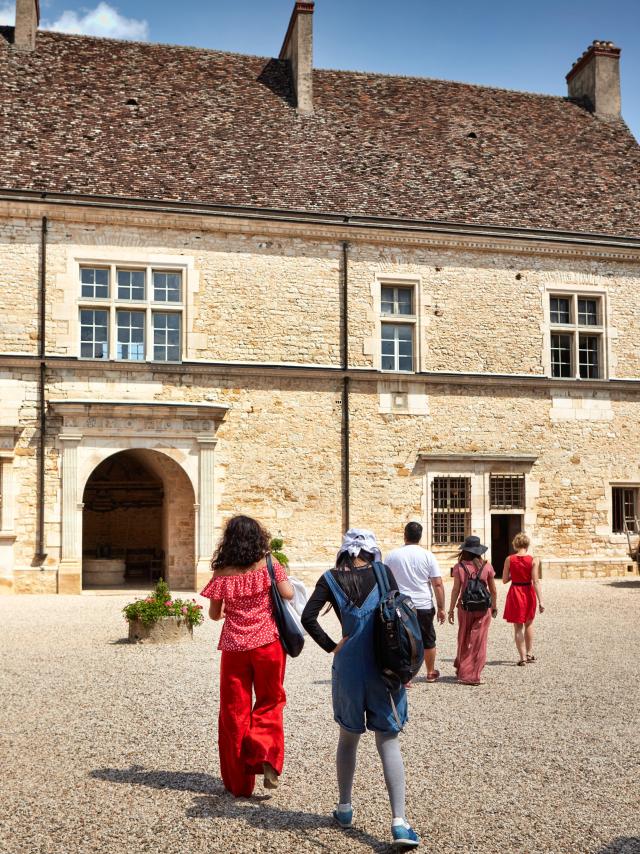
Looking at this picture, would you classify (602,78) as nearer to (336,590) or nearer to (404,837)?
(336,590)

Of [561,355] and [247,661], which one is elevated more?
[561,355]

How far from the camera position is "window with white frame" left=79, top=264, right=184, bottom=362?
1800 centimetres

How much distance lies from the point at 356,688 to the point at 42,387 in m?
13.8

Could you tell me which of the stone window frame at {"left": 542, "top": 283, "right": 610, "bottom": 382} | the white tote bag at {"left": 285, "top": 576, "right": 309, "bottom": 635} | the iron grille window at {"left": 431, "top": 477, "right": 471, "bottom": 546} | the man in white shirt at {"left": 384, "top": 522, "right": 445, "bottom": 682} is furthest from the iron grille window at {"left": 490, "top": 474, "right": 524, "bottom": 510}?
the white tote bag at {"left": 285, "top": 576, "right": 309, "bottom": 635}

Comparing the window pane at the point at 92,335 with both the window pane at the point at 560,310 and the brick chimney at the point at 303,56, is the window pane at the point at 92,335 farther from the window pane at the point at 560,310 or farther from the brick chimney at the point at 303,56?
the window pane at the point at 560,310

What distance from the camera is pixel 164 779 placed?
18.3ft

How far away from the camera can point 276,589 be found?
18.0 ft

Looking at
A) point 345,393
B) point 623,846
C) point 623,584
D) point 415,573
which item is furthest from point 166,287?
point 623,846

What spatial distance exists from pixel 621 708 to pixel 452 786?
2.66 meters

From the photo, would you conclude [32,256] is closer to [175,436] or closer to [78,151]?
[78,151]

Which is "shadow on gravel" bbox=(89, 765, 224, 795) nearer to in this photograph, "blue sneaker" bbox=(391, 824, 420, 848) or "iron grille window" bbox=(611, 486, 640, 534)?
"blue sneaker" bbox=(391, 824, 420, 848)

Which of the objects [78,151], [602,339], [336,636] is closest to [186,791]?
[336,636]

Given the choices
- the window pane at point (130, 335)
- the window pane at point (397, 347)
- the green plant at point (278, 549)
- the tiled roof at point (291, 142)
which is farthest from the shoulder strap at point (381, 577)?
the window pane at point (397, 347)

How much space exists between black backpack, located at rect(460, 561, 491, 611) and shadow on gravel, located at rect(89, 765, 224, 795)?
12.7 ft
